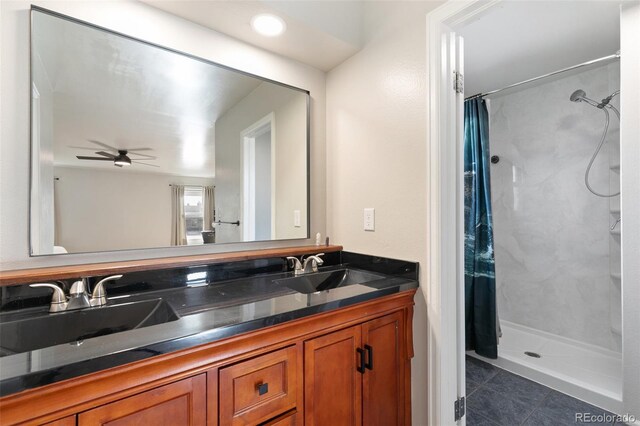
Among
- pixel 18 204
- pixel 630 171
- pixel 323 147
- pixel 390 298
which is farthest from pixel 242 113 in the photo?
pixel 630 171

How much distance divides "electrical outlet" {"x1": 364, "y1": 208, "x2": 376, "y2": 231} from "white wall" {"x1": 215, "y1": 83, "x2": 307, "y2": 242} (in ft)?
1.28

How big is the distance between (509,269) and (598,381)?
1.16 m

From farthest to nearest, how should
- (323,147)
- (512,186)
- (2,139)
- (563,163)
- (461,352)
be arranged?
1. (512,186)
2. (563,163)
3. (323,147)
4. (461,352)
5. (2,139)

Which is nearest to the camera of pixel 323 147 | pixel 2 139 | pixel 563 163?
pixel 2 139

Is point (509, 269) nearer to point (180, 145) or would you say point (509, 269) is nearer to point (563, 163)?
point (563, 163)

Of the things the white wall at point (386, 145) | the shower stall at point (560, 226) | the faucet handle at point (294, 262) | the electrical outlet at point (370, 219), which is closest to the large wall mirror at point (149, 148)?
the faucet handle at point (294, 262)

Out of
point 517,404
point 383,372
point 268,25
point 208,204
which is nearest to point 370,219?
point 383,372

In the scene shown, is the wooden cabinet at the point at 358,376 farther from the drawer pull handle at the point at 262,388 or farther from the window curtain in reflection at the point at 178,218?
the window curtain in reflection at the point at 178,218

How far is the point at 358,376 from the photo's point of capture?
118 centimetres

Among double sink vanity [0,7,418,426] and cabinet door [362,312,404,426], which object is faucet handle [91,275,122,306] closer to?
double sink vanity [0,7,418,426]

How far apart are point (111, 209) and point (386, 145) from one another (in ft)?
4.33

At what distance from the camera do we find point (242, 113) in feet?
5.24

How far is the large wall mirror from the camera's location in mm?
1103

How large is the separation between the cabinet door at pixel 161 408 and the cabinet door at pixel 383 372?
67 centimetres
